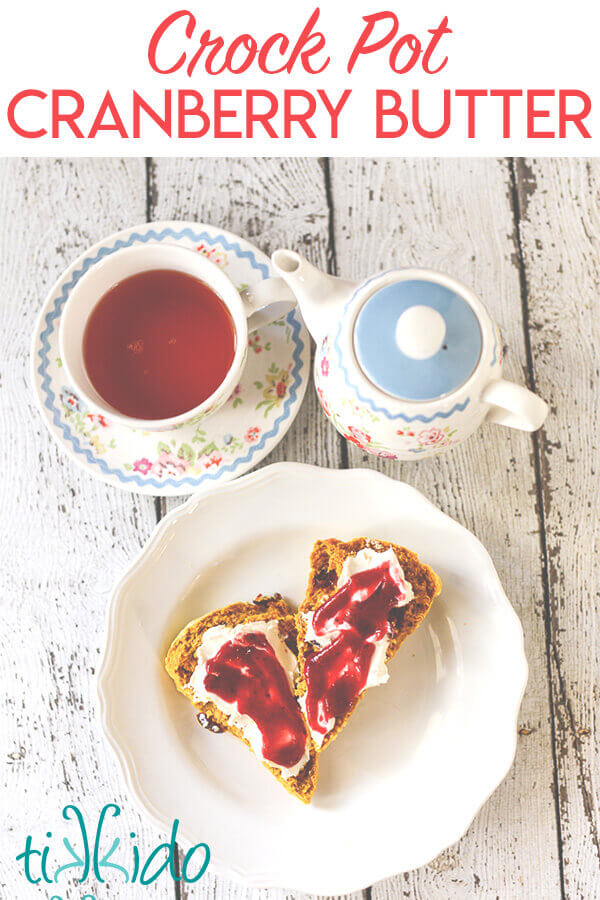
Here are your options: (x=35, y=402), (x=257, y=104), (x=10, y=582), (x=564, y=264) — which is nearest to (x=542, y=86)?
(x=564, y=264)

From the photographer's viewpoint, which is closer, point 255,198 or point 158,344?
point 158,344

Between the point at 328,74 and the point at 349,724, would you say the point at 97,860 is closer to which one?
the point at 349,724

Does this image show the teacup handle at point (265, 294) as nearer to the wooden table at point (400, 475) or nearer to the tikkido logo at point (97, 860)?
the wooden table at point (400, 475)

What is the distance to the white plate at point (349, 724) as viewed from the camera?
40.6 inches

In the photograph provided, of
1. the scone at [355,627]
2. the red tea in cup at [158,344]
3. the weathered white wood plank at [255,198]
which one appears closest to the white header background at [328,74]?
the weathered white wood plank at [255,198]

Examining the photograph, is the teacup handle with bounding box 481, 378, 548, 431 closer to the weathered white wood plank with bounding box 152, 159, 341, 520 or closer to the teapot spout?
the teapot spout

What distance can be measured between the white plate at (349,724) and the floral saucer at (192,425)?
→ 0.05 metres

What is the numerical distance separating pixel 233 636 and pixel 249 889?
37cm

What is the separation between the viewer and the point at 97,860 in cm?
111

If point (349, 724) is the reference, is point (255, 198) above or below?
above

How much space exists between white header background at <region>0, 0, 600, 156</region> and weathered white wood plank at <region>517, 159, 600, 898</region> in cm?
9

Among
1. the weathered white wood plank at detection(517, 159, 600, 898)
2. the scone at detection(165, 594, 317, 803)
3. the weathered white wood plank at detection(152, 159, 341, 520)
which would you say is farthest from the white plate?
the weathered white wood plank at detection(152, 159, 341, 520)

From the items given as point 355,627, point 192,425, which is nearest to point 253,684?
point 355,627

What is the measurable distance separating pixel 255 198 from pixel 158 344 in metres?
0.29
